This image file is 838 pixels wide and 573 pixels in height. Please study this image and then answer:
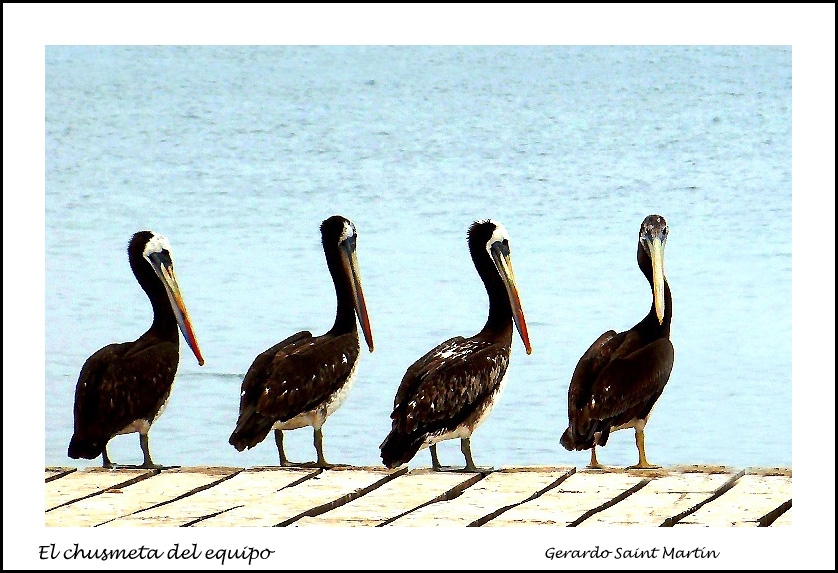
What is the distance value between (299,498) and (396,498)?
507mm

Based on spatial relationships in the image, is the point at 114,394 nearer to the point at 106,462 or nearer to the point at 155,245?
the point at 106,462

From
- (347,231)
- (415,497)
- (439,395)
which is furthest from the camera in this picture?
(347,231)

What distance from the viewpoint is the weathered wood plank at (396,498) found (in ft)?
Result: 28.7

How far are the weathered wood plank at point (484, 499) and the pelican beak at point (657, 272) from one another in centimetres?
101

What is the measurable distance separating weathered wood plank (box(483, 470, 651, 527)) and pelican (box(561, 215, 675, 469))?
22 centimetres

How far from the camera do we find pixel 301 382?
962cm

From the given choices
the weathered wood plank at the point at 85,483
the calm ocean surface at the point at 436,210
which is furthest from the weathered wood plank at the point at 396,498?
the weathered wood plank at the point at 85,483

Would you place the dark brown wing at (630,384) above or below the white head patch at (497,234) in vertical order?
below

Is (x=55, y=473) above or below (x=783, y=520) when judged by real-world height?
above

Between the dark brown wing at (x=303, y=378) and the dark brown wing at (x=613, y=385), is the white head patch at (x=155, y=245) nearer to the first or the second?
the dark brown wing at (x=303, y=378)

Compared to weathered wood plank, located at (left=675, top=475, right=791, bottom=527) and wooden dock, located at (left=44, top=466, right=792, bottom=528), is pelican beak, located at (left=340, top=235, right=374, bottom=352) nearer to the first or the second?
wooden dock, located at (left=44, top=466, right=792, bottom=528)

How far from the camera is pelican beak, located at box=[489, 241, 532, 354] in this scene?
996cm

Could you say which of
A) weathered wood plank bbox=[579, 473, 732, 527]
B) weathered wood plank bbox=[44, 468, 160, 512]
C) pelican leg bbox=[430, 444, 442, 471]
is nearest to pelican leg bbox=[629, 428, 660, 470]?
weathered wood plank bbox=[579, 473, 732, 527]

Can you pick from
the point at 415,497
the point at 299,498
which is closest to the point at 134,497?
the point at 299,498
